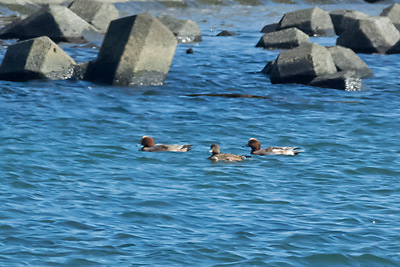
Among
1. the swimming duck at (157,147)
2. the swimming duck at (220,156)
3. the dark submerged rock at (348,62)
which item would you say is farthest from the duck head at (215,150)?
the dark submerged rock at (348,62)

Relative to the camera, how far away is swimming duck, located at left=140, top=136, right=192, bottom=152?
12.0m

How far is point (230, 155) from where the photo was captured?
11477 millimetres

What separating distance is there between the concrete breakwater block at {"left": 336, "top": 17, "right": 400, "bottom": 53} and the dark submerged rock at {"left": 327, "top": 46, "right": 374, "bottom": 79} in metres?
5.05

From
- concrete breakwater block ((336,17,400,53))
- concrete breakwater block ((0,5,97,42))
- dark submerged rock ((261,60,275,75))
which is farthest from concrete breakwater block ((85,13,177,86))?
concrete breakwater block ((336,17,400,53))

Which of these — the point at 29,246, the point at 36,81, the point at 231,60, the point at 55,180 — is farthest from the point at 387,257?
the point at 231,60

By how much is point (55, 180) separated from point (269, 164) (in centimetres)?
348

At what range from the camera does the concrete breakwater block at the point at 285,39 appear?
25656mm

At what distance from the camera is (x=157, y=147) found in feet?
39.6

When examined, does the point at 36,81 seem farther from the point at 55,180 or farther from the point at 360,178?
the point at 360,178

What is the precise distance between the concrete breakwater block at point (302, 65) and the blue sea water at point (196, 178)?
1.67 feet

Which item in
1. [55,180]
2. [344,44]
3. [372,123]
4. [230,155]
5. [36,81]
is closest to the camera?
[55,180]

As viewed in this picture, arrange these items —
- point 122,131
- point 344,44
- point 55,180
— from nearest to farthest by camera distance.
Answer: point 55,180, point 122,131, point 344,44

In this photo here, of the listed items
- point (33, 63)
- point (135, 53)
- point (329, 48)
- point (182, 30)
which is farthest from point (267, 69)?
point (182, 30)

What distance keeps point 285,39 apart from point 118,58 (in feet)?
32.0
